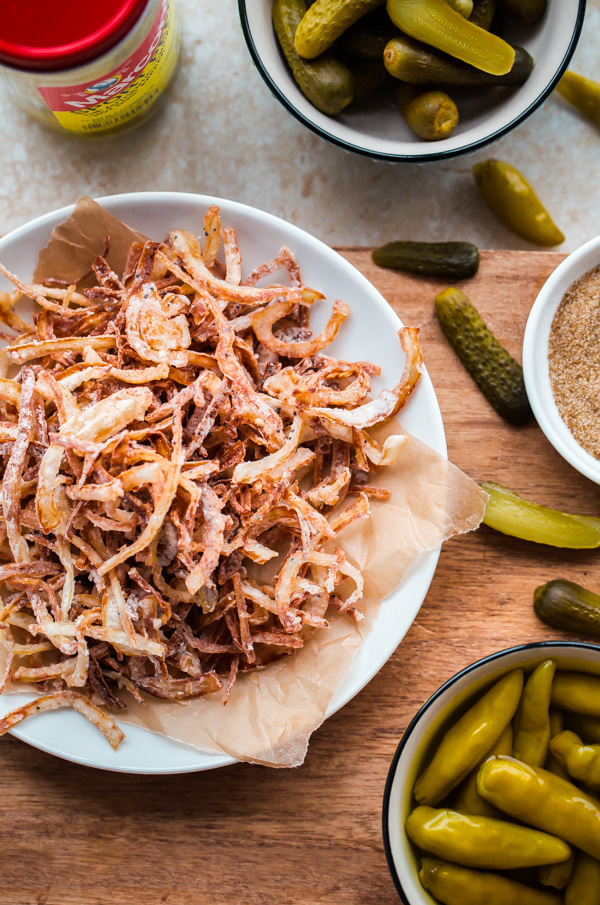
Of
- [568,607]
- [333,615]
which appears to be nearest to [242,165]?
[333,615]

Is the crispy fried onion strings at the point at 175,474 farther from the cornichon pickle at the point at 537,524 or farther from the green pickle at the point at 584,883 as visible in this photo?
the green pickle at the point at 584,883

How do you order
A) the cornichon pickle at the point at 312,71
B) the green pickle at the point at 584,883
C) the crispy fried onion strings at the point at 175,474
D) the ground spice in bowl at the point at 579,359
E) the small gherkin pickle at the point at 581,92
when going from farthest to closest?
the small gherkin pickle at the point at 581,92
the ground spice in bowl at the point at 579,359
the cornichon pickle at the point at 312,71
the green pickle at the point at 584,883
the crispy fried onion strings at the point at 175,474

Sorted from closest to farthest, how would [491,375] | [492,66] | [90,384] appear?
[90,384]
[492,66]
[491,375]

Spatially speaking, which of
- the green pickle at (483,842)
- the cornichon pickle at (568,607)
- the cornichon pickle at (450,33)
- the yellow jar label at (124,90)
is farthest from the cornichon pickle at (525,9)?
the green pickle at (483,842)

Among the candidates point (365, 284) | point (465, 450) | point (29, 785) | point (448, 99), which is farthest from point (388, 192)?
point (29, 785)

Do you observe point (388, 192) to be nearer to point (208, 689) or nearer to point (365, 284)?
point (365, 284)
